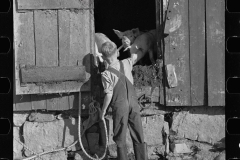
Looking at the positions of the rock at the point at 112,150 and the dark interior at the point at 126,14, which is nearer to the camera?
the rock at the point at 112,150

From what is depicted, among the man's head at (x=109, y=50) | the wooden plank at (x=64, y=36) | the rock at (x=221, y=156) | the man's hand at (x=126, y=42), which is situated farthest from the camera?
the man's hand at (x=126, y=42)

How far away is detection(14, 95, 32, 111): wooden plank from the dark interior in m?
2.24

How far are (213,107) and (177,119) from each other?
0.50 meters

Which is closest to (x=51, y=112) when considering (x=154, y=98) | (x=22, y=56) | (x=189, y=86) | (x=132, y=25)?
(x=22, y=56)

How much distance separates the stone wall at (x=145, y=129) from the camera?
6.65 meters

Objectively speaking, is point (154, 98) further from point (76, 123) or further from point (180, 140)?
point (76, 123)

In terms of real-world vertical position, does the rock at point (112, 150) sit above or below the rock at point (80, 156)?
above

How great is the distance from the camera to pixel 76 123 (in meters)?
6.70

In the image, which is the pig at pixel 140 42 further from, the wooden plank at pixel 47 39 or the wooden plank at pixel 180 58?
the wooden plank at pixel 47 39

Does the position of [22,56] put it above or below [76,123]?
above

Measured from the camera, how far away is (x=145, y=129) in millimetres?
6672

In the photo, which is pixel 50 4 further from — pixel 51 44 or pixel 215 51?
pixel 215 51

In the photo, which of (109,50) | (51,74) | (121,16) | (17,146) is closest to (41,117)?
(17,146)

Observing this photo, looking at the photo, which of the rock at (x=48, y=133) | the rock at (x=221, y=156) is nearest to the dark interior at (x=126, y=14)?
the rock at (x=48, y=133)
